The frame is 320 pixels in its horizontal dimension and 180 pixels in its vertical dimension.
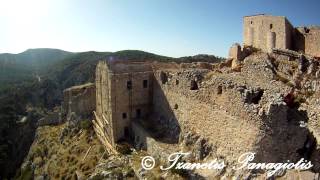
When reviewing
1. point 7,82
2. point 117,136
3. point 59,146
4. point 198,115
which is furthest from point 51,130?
point 7,82

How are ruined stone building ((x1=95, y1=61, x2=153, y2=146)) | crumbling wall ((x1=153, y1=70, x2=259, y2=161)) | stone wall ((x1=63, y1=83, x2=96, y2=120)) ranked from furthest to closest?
1. stone wall ((x1=63, y1=83, x2=96, y2=120))
2. ruined stone building ((x1=95, y1=61, x2=153, y2=146))
3. crumbling wall ((x1=153, y1=70, x2=259, y2=161))

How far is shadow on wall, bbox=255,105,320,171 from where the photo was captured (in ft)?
67.9

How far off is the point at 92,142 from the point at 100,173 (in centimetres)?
1076

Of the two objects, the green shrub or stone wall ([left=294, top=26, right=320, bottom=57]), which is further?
the green shrub

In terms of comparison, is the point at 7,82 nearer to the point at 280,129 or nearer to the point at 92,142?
the point at 92,142

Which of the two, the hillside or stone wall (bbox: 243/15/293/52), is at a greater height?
stone wall (bbox: 243/15/293/52)

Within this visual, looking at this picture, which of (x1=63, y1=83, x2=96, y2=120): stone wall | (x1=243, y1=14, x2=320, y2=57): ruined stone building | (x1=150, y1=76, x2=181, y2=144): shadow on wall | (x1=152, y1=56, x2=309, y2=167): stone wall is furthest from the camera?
(x1=63, y1=83, x2=96, y2=120): stone wall

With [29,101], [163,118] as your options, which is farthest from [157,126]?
[29,101]

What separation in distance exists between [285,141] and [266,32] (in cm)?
1583

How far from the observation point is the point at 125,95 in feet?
119

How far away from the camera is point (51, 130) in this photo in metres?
59.6

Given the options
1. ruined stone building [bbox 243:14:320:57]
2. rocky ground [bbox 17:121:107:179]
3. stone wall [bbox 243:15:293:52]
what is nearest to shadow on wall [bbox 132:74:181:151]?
rocky ground [bbox 17:121:107:179]

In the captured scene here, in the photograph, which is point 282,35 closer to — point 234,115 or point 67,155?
point 234,115

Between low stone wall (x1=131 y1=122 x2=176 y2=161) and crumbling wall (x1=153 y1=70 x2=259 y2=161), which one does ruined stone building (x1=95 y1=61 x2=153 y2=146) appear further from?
crumbling wall (x1=153 y1=70 x2=259 y2=161)
